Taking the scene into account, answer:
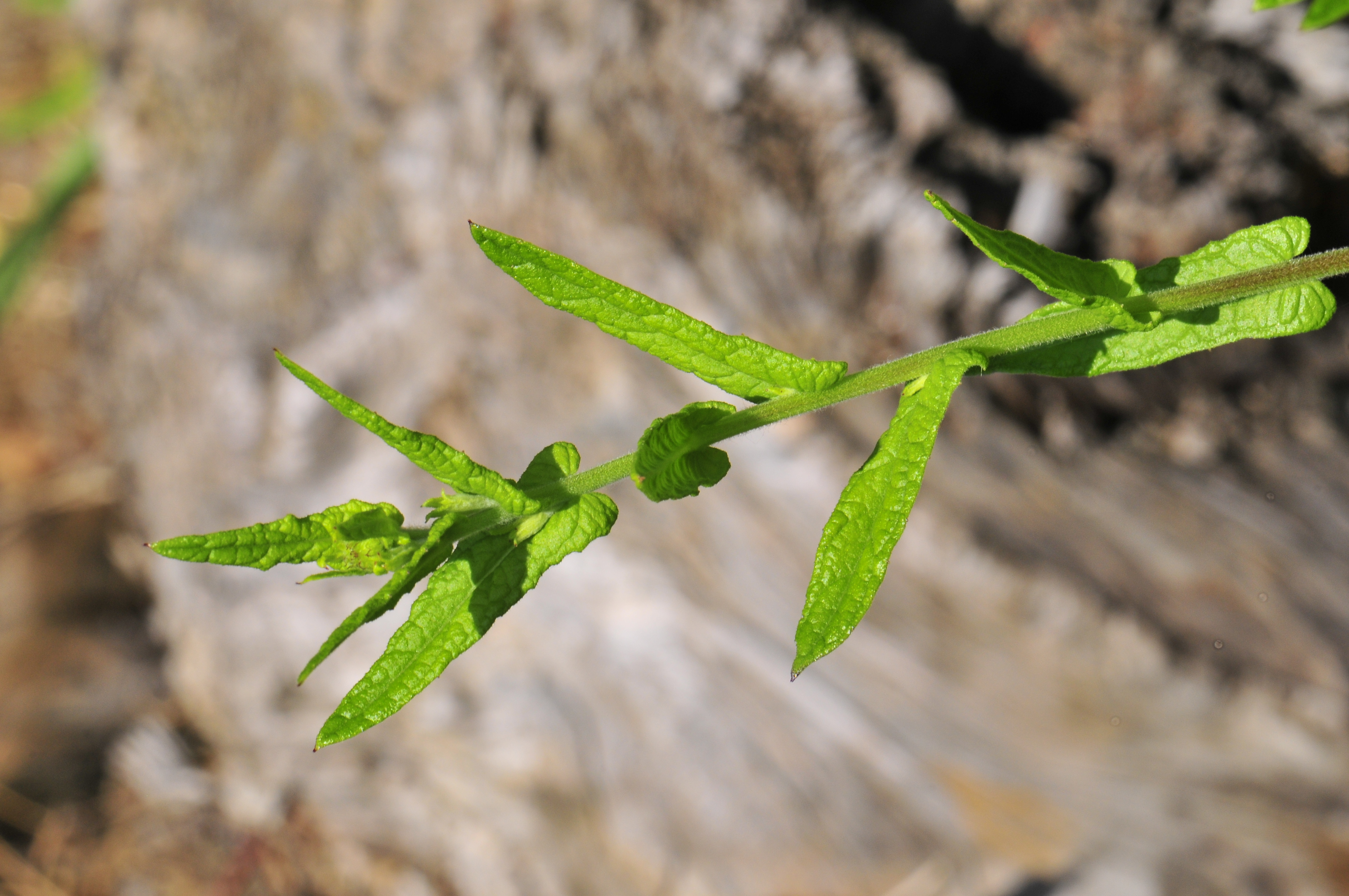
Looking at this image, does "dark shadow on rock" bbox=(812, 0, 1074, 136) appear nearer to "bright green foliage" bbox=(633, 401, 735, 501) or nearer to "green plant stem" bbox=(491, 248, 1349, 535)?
"green plant stem" bbox=(491, 248, 1349, 535)

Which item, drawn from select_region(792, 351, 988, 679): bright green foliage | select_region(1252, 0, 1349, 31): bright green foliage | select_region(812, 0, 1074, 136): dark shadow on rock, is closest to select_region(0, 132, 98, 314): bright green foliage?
select_region(812, 0, 1074, 136): dark shadow on rock

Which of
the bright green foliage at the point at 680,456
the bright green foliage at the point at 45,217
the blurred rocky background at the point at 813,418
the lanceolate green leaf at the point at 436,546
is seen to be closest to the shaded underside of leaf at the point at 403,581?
the lanceolate green leaf at the point at 436,546

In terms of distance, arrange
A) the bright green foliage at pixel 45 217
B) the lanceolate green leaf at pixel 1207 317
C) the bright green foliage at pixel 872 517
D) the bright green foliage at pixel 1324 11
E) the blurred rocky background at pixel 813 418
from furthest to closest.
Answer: the bright green foliage at pixel 45 217 → the blurred rocky background at pixel 813 418 → the lanceolate green leaf at pixel 1207 317 → the bright green foliage at pixel 872 517 → the bright green foliage at pixel 1324 11

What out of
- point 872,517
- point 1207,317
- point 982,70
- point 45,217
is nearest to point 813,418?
point 982,70

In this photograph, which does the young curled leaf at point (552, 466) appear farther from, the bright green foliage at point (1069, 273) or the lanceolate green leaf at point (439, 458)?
the bright green foliage at point (1069, 273)

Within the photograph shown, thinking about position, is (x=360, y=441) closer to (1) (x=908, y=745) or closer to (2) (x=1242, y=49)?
(1) (x=908, y=745)

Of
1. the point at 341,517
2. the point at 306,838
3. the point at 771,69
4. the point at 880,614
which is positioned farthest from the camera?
the point at 306,838

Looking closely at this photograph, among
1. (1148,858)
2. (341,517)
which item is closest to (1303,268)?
(341,517)

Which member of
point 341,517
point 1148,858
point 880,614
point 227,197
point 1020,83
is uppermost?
point 1020,83
